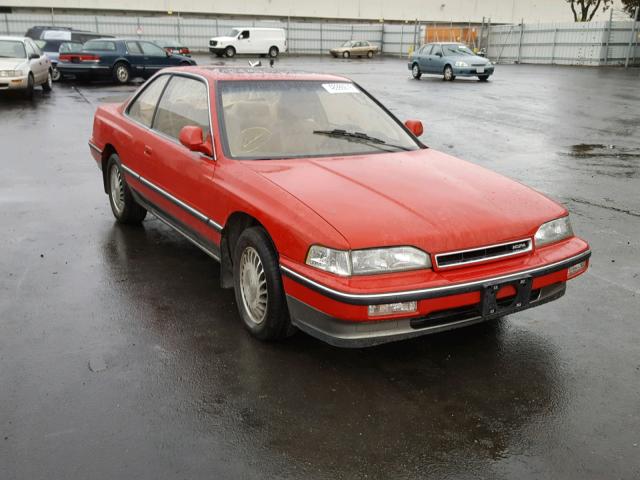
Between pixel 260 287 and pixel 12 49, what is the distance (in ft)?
50.7

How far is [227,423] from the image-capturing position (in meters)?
3.14

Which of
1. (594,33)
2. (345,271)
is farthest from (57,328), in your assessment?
(594,33)

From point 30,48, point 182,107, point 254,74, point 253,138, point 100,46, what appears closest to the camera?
point 253,138

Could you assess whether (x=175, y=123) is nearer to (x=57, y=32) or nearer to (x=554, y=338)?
(x=554, y=338)

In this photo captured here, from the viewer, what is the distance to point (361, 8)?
57.8m

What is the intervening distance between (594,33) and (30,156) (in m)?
34.0

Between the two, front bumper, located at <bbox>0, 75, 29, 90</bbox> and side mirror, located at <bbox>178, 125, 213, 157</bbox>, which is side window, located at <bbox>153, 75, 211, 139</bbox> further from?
front bumper, located at <bbox>0, 75, 29, 90</bbox>

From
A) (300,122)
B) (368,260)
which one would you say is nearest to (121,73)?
(300,122)

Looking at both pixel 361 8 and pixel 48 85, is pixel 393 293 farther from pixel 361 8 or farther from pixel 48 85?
pixel 361 8

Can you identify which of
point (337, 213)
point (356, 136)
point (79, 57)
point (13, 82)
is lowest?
point (13, 82)

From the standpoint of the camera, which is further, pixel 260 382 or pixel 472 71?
pixel 472 71

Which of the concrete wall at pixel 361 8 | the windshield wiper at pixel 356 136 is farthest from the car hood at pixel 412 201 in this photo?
the concrete wall at pixel 361 8

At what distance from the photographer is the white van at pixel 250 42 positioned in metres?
41.8

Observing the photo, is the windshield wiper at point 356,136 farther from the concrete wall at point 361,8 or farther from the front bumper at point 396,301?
the concrete wall at point 361,8
